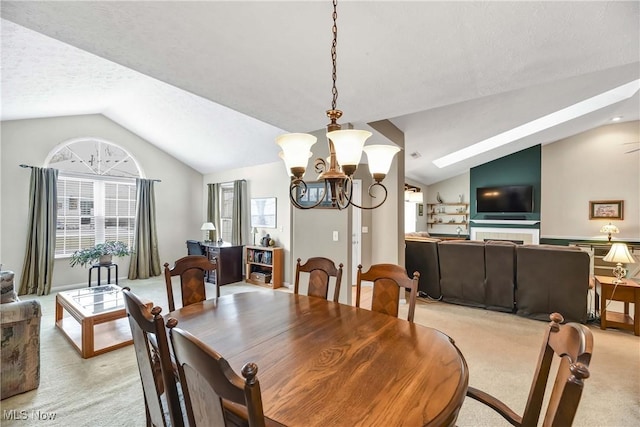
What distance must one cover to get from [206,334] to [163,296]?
381 centimetres

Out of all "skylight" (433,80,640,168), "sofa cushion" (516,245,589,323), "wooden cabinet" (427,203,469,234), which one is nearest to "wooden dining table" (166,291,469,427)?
"sofa cushion" (516,245,589,323)

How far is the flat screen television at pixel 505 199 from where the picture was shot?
23.4ft

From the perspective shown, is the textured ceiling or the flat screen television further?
the flat screen television

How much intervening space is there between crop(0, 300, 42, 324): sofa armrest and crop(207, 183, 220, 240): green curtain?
440cm

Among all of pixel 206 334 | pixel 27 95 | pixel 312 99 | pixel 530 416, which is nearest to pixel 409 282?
pixel 530 416

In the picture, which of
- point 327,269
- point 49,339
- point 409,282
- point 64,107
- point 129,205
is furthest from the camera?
point 129,205

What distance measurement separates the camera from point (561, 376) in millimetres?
941

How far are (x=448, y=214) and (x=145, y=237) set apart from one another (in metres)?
8.35

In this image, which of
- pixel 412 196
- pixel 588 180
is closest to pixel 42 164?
pixel 412 196

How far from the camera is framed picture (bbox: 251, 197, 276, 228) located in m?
5.72

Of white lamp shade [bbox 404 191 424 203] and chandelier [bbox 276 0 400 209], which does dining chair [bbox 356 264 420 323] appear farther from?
white lamp shade [bbox 404 191 424 203]

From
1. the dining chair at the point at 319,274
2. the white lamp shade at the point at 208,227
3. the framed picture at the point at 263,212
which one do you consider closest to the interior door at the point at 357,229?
the framed picture at the point at 263,212

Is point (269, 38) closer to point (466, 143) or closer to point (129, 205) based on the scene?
point (466, 143)

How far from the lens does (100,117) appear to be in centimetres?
547
